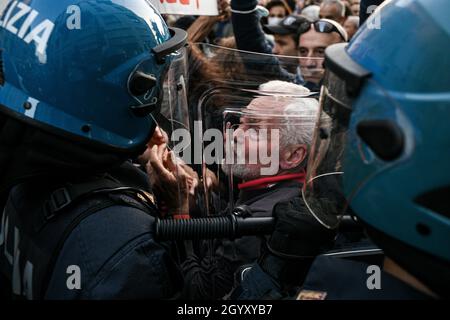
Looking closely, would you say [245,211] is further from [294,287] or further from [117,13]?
[117,13]

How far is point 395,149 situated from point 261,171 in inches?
38.9

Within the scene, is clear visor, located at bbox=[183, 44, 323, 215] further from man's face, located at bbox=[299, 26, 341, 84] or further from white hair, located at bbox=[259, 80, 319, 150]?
man's face, located at bbox=[299, 26, 341, 84]

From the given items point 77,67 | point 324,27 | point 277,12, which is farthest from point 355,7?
point 77,67

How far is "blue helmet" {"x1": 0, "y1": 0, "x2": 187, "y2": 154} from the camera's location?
1748 millimetres

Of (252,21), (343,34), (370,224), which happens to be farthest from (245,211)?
(343,34)

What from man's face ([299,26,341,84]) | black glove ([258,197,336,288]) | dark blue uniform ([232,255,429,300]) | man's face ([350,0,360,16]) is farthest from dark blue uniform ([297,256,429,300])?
man's face ([350,0,360,16])

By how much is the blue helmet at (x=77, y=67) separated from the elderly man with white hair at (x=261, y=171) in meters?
0.44

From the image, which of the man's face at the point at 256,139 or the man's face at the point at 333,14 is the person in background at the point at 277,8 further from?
the man's face at the point at 256,139

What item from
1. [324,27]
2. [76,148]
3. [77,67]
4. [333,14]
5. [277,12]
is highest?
[77,67]

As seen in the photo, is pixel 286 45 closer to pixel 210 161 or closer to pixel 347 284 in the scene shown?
pixel 210 161

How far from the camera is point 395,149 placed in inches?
52.7

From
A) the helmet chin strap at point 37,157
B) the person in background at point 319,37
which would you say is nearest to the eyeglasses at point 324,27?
the person in background at point 319,37

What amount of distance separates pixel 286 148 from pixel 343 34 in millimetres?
1868

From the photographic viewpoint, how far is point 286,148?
2303 millimetres
